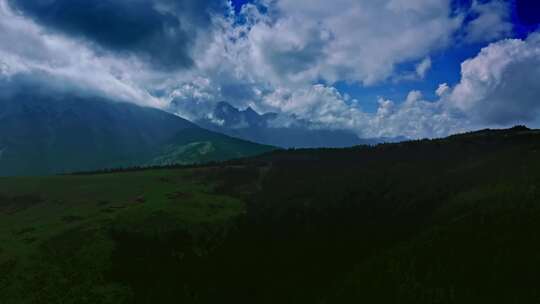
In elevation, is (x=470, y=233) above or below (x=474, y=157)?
below

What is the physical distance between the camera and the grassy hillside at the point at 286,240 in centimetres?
9069

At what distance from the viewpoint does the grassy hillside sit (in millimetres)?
90688

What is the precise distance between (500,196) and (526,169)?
112ft

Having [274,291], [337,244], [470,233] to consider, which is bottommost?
[274,291]

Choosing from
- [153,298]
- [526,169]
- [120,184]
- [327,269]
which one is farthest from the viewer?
[120,184]

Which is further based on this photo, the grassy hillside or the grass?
the grass

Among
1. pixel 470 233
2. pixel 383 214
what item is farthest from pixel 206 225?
pixel 470 233

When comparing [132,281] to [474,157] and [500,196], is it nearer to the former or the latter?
[500,196]

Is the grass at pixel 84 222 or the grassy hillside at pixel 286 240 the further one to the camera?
the grass at pixel 84 222

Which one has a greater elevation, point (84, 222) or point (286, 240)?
point (84, 222)

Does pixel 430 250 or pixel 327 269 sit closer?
pixel 430 250

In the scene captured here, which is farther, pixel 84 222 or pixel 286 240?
pixel 286 240

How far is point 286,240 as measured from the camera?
135 m

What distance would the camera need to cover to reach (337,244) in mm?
128750
